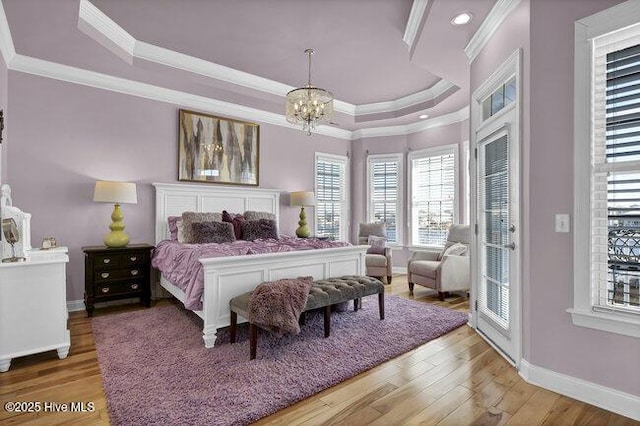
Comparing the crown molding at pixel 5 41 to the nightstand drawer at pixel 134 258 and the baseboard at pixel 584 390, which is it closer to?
the nightstand drawer at pixel 134 258

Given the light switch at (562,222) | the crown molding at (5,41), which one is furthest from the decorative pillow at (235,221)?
the light switch at (562,222)

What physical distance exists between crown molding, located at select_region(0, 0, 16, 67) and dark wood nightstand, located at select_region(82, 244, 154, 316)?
6.85 feet

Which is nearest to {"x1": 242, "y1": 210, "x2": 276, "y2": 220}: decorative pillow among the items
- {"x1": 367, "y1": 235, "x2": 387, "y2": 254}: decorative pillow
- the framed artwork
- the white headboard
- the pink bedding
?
the white headboard

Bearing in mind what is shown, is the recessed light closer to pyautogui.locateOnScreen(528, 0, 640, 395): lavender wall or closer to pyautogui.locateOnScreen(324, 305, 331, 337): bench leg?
pyautogui.locateOnScreen(528, 0, 640, 395): lavender wall

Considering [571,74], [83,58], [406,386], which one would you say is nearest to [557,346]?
[406,386]

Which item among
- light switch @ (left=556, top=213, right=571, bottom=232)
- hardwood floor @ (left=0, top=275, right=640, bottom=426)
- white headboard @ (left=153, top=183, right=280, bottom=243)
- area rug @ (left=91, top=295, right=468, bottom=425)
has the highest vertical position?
white headboard @ (left=153, top=183, right=280, bottom=243)

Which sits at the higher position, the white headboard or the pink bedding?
the white headboard

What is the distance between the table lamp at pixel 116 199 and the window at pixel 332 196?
3304mm

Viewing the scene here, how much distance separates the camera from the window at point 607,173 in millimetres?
1933

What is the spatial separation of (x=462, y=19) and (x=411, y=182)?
3649mm

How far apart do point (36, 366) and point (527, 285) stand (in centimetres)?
368

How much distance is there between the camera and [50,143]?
12.5ft

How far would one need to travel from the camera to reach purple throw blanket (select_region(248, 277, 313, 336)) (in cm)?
258

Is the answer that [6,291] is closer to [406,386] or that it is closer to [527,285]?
[406,386]
